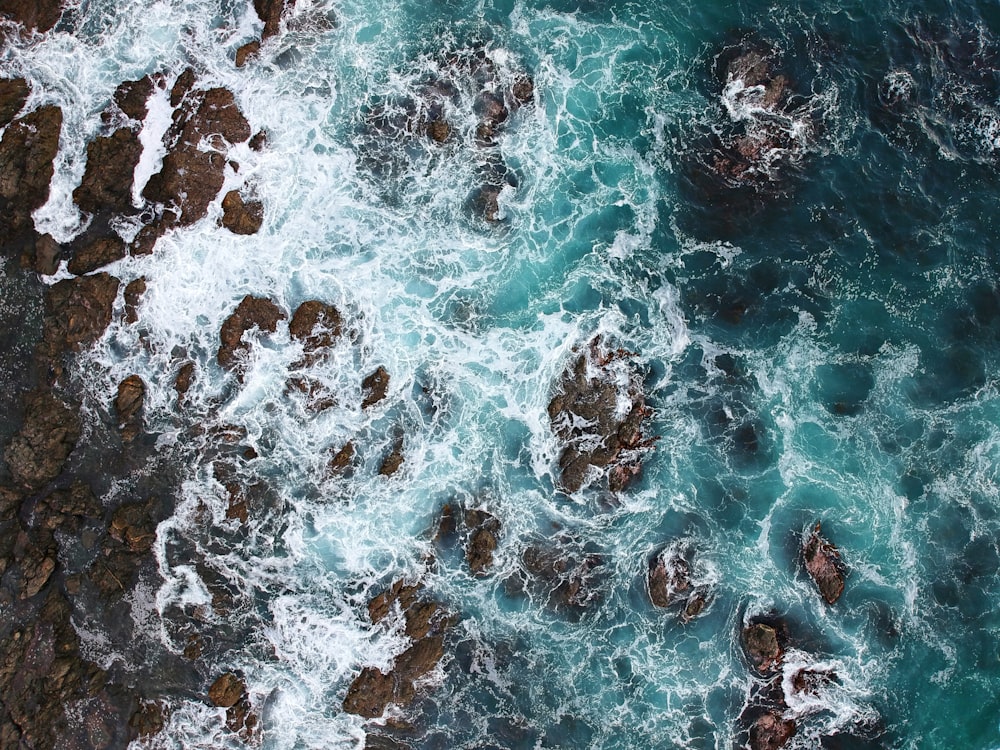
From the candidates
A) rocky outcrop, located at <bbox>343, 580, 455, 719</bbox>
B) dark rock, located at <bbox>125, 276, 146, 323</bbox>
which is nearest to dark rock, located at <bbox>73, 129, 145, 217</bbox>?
dark rock, located at <bbox>125, 276, 146, 323</bbox>

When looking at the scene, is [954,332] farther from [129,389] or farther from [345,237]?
[129,389]

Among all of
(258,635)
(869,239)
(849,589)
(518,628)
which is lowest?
(258,635)

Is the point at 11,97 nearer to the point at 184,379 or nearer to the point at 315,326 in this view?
the point at 184,379

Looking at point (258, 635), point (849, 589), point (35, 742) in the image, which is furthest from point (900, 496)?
point (35, 742)

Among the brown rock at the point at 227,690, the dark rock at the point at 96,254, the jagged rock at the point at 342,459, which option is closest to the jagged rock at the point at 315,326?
the jagged rock at the point at 342,459

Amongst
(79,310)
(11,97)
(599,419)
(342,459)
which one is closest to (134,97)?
(11,97)

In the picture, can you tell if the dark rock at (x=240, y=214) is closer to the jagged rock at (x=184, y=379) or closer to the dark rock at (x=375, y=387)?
the jagged rock at (x=184, y=379)
